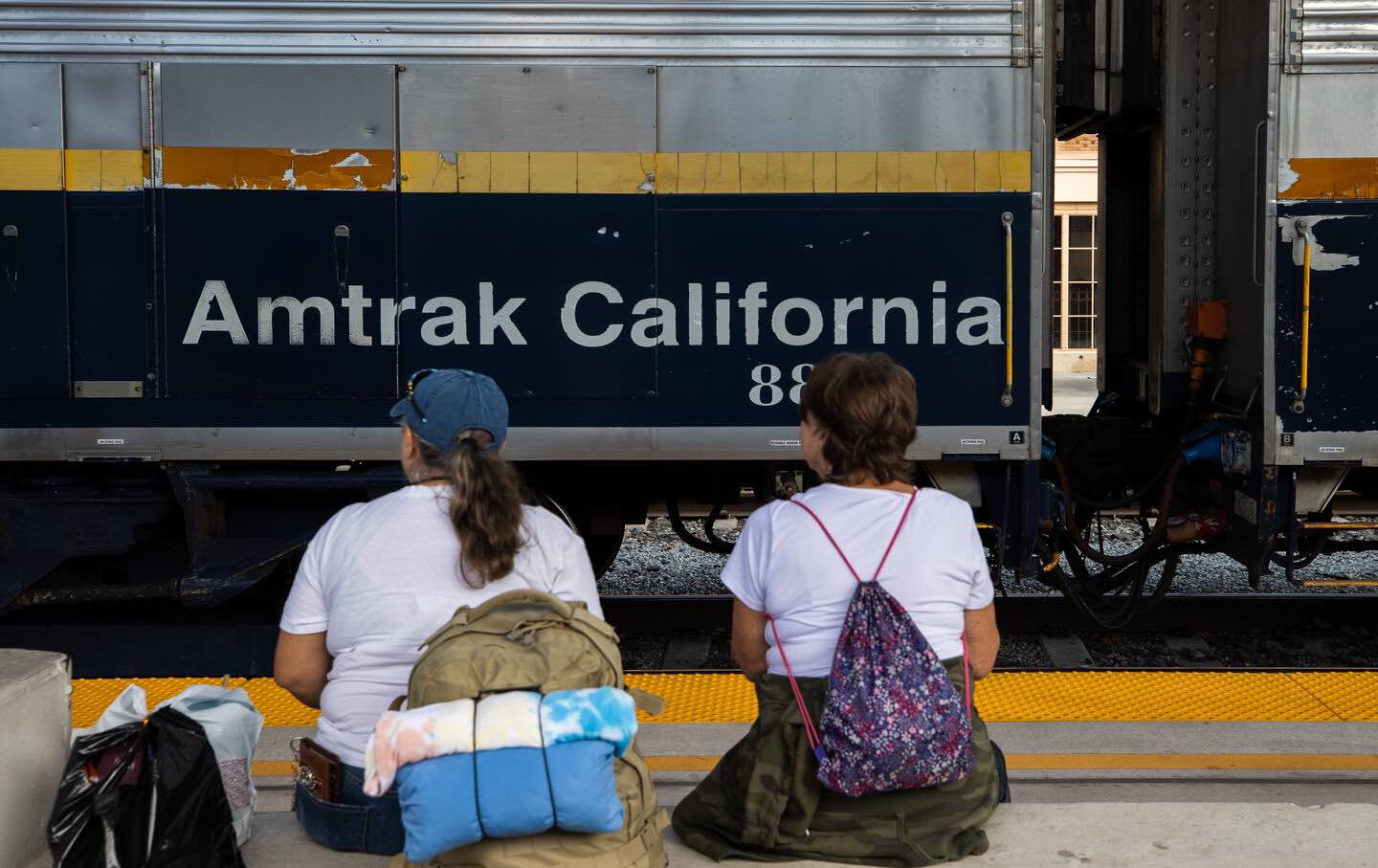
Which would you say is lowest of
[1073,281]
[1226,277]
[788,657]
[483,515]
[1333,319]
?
[788,657]

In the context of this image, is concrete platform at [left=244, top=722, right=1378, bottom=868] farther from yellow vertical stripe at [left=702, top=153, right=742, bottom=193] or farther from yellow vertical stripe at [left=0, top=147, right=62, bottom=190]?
yellow vertical stripe at [left=0, top=147, right=62, bottom=190]

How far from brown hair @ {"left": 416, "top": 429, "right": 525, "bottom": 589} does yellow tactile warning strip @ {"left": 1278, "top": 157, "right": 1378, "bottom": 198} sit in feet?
14.0

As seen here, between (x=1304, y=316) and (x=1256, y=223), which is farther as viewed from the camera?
(x=1256, y=223)

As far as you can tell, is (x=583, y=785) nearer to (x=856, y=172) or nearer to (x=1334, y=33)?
(x=856, y=172)

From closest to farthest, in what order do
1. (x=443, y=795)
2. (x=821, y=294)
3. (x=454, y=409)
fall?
(x=443, y=795), (x=454, y=409), (x=821, y=294)

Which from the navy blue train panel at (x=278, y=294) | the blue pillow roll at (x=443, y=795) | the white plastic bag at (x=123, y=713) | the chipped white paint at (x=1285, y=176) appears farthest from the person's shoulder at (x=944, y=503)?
the chipped white paint at (x=1285, y=176)

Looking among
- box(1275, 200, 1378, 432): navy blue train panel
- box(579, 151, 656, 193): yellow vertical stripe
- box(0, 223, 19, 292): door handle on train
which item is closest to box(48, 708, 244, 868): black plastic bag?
box(579, 151, 656, 193): yellow vertical stripe

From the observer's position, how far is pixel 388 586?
Result: 284 cm

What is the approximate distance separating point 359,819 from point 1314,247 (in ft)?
15.1

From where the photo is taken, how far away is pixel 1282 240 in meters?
5.83

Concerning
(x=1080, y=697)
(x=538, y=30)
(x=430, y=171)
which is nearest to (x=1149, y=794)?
(x=1080, y=697)

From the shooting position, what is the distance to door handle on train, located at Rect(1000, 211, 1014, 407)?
19.0 ft

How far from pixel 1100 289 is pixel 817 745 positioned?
15.3 feet

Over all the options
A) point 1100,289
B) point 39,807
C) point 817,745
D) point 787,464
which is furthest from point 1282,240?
point 39,807
